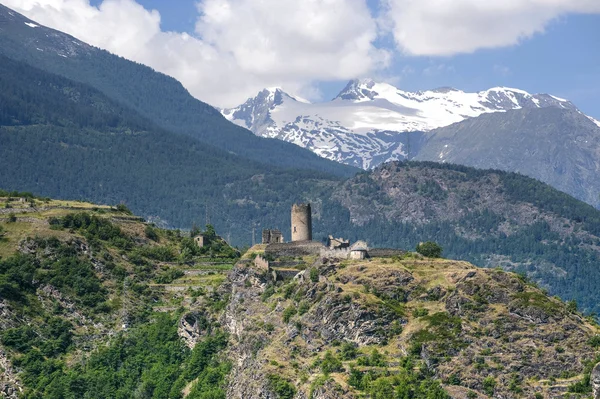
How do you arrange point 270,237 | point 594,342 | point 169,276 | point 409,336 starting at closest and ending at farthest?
point 594,342, point 409,336, point 169,276, point 270,237

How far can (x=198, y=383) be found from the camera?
6122 inches

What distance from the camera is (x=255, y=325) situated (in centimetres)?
15350

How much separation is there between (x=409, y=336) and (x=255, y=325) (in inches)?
960

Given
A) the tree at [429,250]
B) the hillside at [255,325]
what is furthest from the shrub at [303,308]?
the tree at [429,250]

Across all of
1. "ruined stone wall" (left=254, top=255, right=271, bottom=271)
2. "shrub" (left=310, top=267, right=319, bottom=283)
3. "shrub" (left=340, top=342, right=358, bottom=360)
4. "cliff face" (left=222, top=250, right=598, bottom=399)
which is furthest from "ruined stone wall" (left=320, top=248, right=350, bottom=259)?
"shrub" (left=340, top=342, right=358, bottom=360)

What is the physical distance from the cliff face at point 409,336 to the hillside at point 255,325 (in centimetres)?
16

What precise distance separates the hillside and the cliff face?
0.16m

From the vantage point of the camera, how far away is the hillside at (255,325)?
5143 inches

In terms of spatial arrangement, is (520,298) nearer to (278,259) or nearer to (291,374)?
(291,374)

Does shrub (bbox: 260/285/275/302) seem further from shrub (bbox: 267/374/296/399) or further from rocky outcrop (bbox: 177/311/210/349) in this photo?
shrub (bbox: 267/374/296/399)

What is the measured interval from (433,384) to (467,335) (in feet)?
27.9

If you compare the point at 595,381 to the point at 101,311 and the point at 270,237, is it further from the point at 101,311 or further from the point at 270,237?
the point at 101,311

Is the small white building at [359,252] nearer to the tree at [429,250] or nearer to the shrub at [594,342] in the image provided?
the tree at [429,250]

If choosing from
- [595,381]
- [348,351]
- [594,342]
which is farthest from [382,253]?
[595,381]
